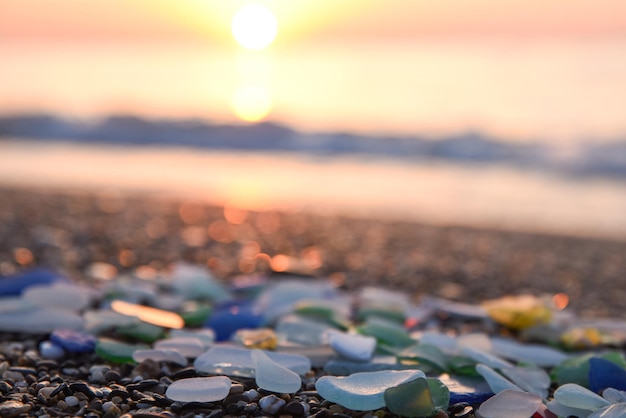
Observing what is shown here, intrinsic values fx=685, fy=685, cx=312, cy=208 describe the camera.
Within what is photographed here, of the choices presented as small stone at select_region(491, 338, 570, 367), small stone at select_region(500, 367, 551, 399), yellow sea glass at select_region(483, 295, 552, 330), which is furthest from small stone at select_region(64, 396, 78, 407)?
yellow sea glass at select_region(483, 295, 552, 330)

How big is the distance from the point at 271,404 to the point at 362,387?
9.4 inches

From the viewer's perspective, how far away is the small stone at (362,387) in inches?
67.2

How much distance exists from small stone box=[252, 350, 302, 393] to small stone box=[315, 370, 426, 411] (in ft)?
0.25

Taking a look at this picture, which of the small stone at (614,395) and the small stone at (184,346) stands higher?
the small stone at (184,346)

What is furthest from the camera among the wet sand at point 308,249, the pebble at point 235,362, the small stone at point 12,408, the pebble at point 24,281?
the wet sand at point 308,249

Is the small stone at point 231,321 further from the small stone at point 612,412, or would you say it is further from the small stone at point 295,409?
the small stone at point 612,412

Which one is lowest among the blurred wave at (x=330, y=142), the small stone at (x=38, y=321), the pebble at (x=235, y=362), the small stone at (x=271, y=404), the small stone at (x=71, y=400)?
the small stone at (x=271, y=404)

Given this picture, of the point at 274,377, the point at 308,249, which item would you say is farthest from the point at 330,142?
the point at 274,377

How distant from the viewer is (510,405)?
1749 millimetres

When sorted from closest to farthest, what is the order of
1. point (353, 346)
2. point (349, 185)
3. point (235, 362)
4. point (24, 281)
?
point (235, 362) < point (353, 346) < point (24, 281) < point (349, 185)

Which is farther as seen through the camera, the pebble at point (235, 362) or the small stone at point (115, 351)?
the small stone at point (115, 351)

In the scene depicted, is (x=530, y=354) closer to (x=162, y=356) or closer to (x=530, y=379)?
(x=530, y=379)

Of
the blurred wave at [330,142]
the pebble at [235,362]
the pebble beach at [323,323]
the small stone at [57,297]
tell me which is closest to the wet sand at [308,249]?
the pebble beach at [323,323]

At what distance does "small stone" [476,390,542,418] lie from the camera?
1717 mm
